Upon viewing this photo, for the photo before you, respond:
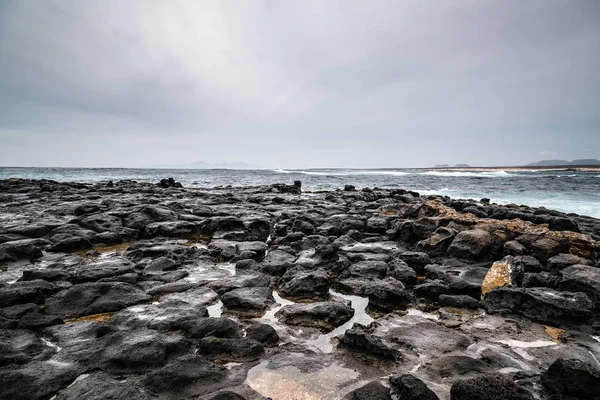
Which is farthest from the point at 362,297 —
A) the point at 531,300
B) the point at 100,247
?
the point at 100,247

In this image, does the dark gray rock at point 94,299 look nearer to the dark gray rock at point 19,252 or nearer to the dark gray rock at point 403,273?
the dark gray rock at point 19,252

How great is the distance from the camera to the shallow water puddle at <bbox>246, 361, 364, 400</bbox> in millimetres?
2723

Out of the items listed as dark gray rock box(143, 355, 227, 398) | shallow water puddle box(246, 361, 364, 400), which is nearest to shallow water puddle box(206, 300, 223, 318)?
dark gray rock box(143, 355, 227, 398)

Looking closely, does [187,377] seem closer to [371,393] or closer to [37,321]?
[371,393]

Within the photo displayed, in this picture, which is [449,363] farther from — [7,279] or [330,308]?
[7,279]

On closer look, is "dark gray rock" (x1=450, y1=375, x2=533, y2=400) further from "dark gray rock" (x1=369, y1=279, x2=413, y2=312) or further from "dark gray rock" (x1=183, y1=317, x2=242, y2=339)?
"dark gray rock" (x1=183, y1=317, x2=242, y2=339)

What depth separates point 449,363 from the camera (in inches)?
123

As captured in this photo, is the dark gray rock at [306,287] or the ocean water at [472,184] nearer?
the dark gray rock at [306,287]

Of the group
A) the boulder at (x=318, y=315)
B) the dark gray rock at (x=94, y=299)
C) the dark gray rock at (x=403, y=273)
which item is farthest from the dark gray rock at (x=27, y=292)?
the dark gray rock at (x=403, y=273)

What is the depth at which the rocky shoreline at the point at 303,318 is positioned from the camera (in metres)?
2.74

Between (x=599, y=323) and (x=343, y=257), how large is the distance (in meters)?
3.86

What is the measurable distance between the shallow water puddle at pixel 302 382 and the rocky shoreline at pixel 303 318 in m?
0.01

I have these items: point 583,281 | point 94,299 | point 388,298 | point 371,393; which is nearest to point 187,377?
point 371,393

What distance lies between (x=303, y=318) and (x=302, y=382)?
1186 millimetres
